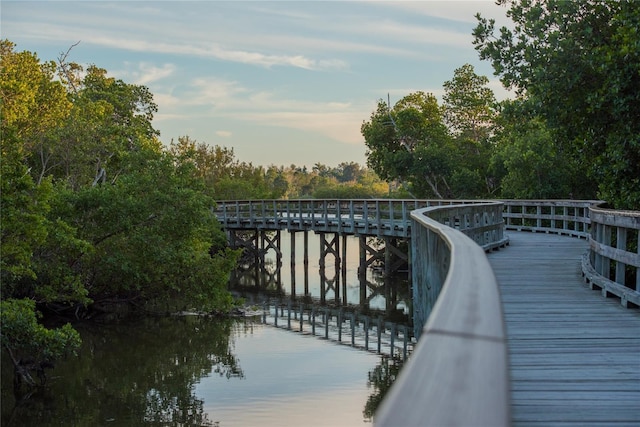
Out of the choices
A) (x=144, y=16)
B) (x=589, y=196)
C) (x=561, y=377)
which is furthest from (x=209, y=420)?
(x=144, y=16)

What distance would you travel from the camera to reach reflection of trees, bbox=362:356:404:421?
1502cm

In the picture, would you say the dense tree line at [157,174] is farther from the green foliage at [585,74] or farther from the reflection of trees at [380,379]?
the reflection of trees at [380,379]

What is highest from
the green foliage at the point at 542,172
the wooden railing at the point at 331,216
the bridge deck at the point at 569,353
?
the green foliage at the point at 542,172

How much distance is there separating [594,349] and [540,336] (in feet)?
2.02

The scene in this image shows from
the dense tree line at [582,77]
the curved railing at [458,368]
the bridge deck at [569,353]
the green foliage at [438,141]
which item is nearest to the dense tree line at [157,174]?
the dense tree line at [582,77]

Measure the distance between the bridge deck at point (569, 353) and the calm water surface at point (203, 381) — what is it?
514 cm

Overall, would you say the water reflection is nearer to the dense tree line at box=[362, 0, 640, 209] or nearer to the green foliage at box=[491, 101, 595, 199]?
the green foliage at box=[491, 101, 595, 199]

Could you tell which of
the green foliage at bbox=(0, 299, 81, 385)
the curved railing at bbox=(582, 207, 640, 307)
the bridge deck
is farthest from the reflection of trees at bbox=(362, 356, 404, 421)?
the green foliage at bbox=(0, 299, 81, 385)

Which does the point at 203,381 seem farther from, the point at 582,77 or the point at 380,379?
the point at 582,77

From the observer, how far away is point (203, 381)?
55.4 ft

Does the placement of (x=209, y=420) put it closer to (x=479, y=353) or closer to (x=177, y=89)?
(x=479, y=353)

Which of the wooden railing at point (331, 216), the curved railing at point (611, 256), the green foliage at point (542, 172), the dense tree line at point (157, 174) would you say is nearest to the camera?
the curved railing at point (611, 256)

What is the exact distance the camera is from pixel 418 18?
37500 mm

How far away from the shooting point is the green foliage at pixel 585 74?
46.7 feet
